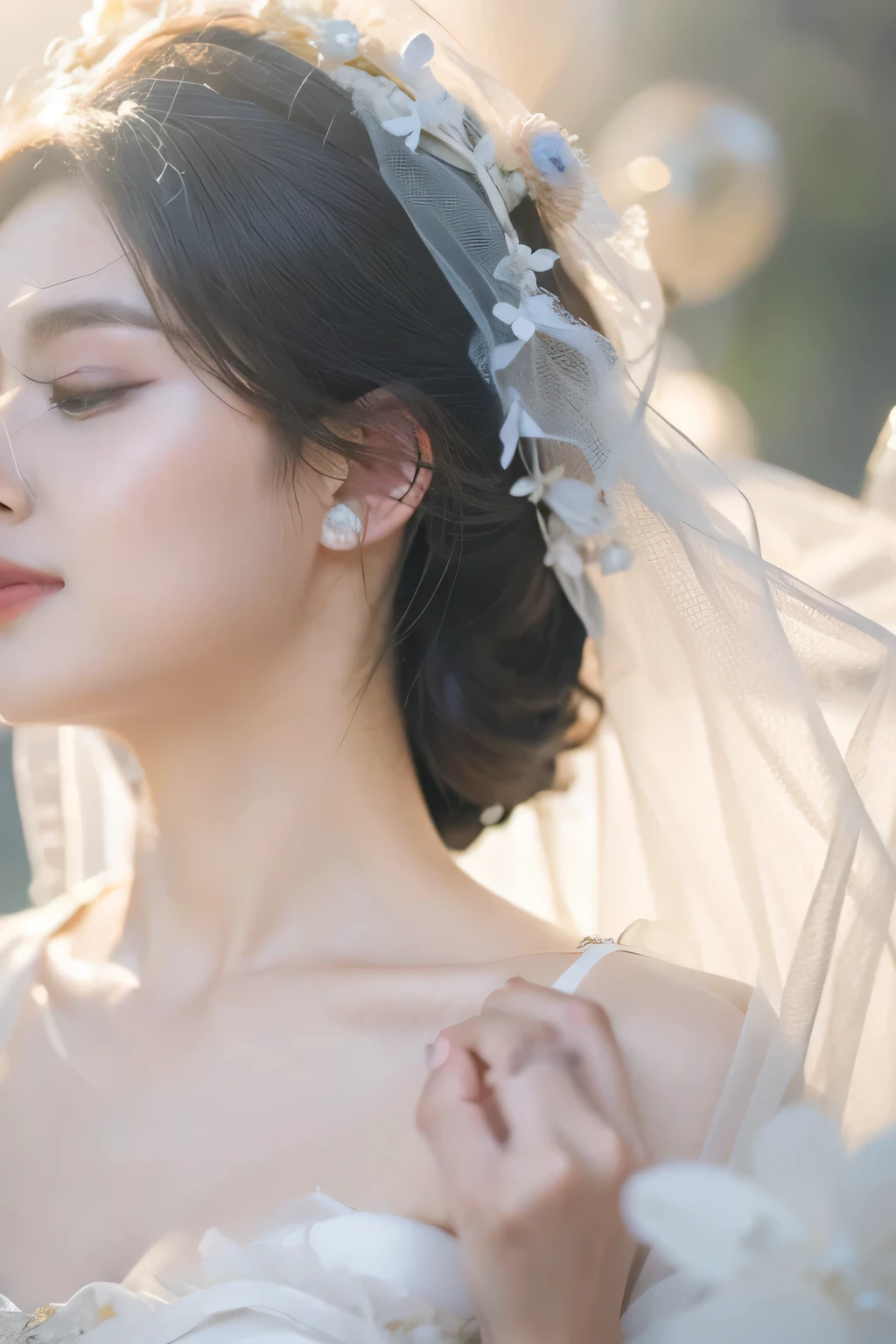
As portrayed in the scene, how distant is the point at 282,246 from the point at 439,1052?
0.63 m

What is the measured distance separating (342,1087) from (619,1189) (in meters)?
0.26

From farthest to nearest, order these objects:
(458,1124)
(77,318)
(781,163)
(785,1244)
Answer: (781,163) < (77,318) < (458,1124) < (785,1244)

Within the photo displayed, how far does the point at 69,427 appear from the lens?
0.86m

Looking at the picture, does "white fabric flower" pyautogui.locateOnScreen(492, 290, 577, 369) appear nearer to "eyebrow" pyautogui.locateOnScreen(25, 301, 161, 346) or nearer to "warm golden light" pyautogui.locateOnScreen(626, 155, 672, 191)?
"eyebrow" pyautogui.locateOnScreen(25, 301, 161, 346)

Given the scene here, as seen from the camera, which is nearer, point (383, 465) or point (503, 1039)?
point (503, 1039)

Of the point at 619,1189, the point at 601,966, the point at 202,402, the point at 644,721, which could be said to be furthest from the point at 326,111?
the point at 619,1189

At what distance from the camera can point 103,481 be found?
0.85 m

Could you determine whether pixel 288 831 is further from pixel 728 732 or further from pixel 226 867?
pixel 728 732

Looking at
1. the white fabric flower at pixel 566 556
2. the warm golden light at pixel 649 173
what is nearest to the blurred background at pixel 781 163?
the warm golden light at pixel 649 173

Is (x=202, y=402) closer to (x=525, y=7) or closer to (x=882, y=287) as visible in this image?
(x=525, y=7)

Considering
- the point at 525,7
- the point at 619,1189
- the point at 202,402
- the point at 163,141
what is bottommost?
the point at 619,1189

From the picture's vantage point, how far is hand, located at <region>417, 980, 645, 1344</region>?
2.22 feet

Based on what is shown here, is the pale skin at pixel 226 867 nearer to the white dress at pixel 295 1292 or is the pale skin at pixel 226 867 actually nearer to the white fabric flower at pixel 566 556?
the white dress at pixel 295 1292

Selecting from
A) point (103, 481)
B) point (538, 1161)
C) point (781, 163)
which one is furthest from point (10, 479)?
point (781, 163)
